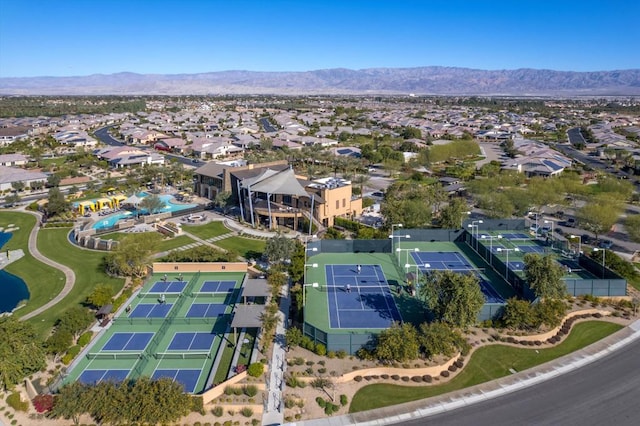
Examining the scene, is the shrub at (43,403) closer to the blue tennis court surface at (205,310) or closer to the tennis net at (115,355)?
the tennis net at (115,355)

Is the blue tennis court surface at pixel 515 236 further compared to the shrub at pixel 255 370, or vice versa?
the blue tennis court surface at pixel 515 236

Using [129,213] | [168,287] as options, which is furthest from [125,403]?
[129,213]

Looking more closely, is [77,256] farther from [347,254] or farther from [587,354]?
[587,354]

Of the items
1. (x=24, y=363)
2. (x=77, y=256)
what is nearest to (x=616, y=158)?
(x=77, y=256)

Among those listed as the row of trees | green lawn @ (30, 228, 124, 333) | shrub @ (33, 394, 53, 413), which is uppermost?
the row of trees

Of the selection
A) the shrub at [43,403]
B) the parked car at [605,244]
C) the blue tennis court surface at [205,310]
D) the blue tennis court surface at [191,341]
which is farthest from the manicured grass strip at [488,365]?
the parked car at [605,244]

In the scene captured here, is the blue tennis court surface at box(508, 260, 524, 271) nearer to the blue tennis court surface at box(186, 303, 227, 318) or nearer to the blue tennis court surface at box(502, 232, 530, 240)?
the blue tennis court surface at box(502, 232, 530, 240)

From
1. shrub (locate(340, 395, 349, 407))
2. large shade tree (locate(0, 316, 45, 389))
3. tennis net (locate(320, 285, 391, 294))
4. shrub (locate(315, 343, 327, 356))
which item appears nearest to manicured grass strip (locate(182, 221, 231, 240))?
tennis net (locate(320, 285, 391, 294))

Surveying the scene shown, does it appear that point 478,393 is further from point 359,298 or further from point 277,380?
point 359,298
